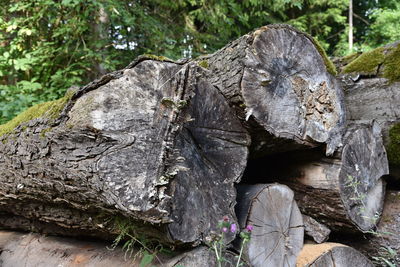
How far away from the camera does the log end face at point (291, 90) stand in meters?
1.95

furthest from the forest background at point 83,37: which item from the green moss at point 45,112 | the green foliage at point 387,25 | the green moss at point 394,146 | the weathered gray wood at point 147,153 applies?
the green foliage at point 387,25

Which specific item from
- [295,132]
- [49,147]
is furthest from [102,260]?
[295,132]

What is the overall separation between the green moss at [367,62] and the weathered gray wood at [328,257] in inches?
53.9

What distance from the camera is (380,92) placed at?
8.96 ft

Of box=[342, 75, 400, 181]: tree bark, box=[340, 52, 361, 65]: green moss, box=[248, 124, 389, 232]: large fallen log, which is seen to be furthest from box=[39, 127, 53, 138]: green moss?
box=[340, 52, 361, 65]: green moss

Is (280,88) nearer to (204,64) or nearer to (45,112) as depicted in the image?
(204,64)

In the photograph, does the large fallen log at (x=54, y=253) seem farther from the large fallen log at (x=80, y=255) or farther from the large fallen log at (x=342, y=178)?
the large fallen log at (x=342, y=178)

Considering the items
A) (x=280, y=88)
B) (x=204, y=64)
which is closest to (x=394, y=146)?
(x=280, y=88)

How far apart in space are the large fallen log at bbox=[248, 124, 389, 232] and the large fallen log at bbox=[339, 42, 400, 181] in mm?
160

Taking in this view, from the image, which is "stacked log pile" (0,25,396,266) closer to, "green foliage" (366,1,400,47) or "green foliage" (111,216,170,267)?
"green foliage" (111,216,170,267)

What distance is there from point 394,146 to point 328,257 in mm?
1073

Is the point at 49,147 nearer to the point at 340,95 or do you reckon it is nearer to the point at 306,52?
the point at 306,52

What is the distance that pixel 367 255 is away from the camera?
256 cm

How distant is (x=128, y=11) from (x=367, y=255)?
466 centimetres
